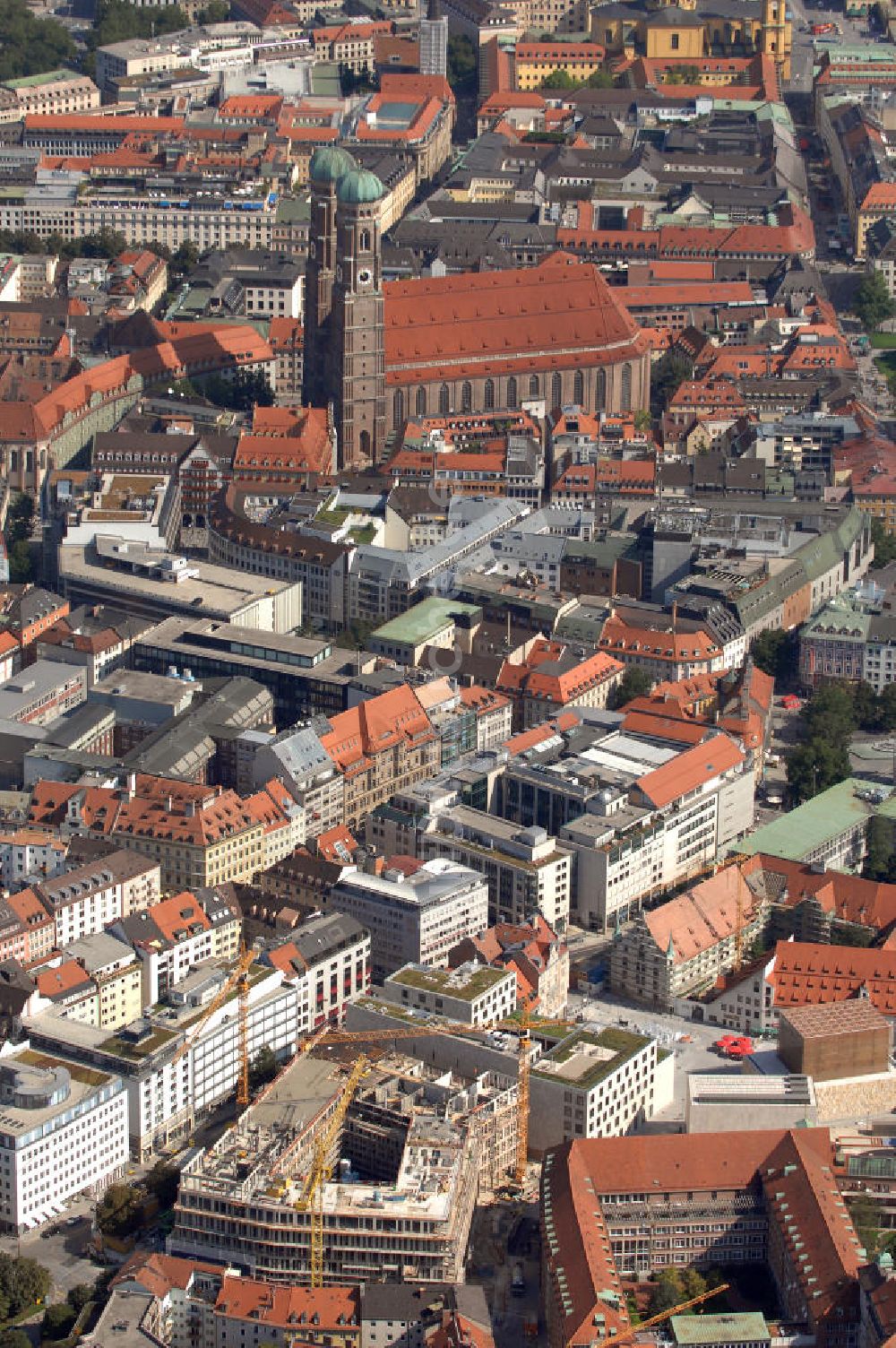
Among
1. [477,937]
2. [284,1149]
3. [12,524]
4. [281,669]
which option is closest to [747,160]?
[12,524]

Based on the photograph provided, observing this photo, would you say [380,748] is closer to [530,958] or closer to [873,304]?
[530,958]

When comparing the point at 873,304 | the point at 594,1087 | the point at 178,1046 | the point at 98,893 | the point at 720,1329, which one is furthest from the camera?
the point at 873,304

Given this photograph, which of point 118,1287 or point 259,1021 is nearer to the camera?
point 118,1287

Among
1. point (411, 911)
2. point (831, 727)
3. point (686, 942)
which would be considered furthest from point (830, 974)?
point (831, 727)

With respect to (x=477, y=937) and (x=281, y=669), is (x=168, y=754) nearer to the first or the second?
(x=281, y=669)

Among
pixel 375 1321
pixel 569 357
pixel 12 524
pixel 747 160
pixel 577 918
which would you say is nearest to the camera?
pixel 375 1321
